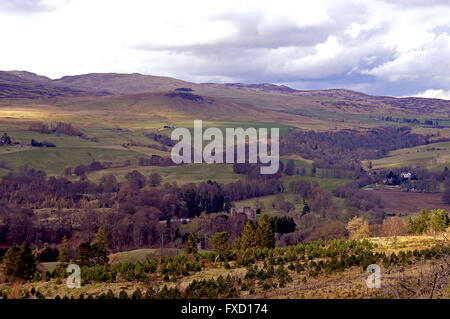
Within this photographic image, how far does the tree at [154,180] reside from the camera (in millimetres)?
155337

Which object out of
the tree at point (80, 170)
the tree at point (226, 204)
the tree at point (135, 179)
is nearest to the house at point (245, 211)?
the tree at point (226, 204)

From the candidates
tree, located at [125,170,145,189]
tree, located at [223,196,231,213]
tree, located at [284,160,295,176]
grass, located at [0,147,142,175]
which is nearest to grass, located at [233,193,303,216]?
tree, located at [223,196,231,213]

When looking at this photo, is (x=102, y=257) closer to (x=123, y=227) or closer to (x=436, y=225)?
(x=436, y=225)

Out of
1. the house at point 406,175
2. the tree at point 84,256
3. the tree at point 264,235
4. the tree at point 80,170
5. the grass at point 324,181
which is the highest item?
the tree at point 264,235

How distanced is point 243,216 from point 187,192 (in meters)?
27.4

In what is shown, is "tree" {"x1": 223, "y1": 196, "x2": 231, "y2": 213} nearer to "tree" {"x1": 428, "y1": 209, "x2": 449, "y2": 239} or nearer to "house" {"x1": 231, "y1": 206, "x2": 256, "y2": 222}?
"house" {"x1": 231, "y1": 206, "x2": 256, "y2": 222}

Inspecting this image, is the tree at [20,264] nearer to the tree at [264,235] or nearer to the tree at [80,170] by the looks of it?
the tree at [264,235]

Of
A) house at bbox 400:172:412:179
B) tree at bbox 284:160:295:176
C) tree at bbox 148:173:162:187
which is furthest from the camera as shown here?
tree at bbox 284:160:295:176

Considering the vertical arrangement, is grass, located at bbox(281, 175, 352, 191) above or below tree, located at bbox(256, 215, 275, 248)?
below

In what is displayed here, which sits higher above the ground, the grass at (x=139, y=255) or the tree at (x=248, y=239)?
the tree at (x=248, y=239)

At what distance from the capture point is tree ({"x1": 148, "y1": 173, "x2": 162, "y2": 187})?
510 feet

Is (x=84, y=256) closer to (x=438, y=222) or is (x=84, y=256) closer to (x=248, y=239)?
(x=248, y=239)

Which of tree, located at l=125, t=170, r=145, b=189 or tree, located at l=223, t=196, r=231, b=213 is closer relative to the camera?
tree, located at l=223, t=196, r=231, b=213

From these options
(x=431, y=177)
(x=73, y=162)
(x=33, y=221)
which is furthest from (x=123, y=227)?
(x=431, y=177)
